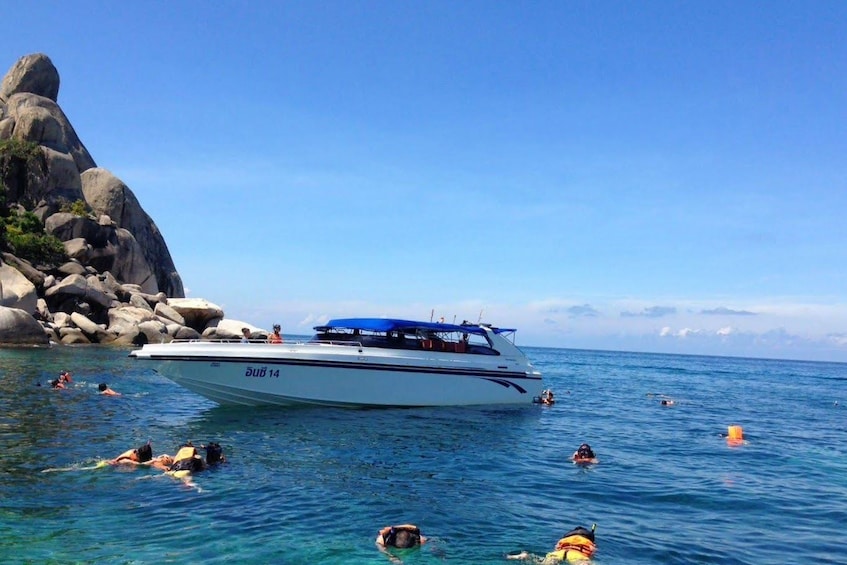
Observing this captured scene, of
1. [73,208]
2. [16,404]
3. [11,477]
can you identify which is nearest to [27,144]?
[73,208]

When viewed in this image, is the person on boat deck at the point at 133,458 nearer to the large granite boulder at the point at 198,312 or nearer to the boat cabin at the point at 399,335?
the boat cabin at the point at 399,335

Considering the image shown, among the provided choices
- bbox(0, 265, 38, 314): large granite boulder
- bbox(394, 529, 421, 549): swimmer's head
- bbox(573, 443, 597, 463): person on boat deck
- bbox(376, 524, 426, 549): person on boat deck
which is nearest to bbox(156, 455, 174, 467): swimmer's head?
bbox(376, 524, 426, 549): person on boat deck

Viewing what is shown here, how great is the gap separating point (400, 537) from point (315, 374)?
445 inches

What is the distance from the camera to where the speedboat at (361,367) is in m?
19.2

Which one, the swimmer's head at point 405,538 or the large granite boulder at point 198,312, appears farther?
the large granite boulder at point 198,312

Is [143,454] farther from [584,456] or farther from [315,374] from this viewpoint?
[584,456]

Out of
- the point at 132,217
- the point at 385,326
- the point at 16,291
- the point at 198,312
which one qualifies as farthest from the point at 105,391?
the point at 132,217

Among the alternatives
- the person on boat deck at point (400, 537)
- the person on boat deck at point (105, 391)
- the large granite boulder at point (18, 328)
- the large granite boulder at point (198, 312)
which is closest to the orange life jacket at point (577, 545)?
the person on boat deck at point (400, 537)

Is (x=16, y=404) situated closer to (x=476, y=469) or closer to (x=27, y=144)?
(x=476, y=469)

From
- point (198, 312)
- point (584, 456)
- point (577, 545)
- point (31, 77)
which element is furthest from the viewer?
point (31, 77)

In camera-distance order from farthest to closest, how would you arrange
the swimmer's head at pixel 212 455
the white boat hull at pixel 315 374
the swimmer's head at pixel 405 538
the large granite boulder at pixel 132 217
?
the large granite boulder at pixel 132 217, the white boat hull at pixel 315 374, the swimmer's head at pixel 212 455, the swimmer's head at pixel 405 538

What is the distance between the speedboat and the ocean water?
23.3 inches

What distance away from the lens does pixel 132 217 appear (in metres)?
69.9

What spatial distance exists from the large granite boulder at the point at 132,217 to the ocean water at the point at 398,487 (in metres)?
49.1
